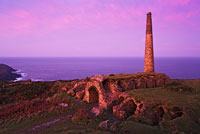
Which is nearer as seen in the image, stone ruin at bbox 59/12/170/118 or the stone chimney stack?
stone ruin at bbox 59/12/170/118

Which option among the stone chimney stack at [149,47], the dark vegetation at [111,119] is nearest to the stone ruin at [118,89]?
the stone chimney stack at [149,47]

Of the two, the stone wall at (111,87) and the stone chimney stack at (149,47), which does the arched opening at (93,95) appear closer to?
the stone wall at (111,87)

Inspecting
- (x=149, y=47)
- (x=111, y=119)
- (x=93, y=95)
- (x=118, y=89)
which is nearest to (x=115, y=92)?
(x=118, y=89)

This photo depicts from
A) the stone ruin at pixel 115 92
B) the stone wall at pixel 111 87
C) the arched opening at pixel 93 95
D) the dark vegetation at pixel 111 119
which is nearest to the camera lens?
the dark vegetation at pixel 111 119

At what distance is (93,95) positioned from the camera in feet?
59.0

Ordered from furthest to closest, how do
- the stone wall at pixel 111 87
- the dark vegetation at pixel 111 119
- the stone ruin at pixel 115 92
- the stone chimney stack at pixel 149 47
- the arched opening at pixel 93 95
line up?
the stone chimney stack at pixel 149 47 < the arched opening at pixel 93 95 < the stone wall at pixel 111 87 < the stone ruin at pixel 115 92 < the dark vegetation at pixel 111 119

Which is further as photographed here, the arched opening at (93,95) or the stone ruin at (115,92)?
the arched opening at (93,95)

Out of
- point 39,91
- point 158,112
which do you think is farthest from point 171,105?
point 39,91

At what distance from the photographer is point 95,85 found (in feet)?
57.8

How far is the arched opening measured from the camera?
17703mm

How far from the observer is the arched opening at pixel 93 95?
17703 mm

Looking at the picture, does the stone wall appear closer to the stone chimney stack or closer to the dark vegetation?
the dark vegetation

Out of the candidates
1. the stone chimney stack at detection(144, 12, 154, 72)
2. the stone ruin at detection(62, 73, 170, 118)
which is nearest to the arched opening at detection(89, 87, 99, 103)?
→ the stone ruin at detection(62, 73, 170, 118)

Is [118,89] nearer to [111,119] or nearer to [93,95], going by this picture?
[93,95]
